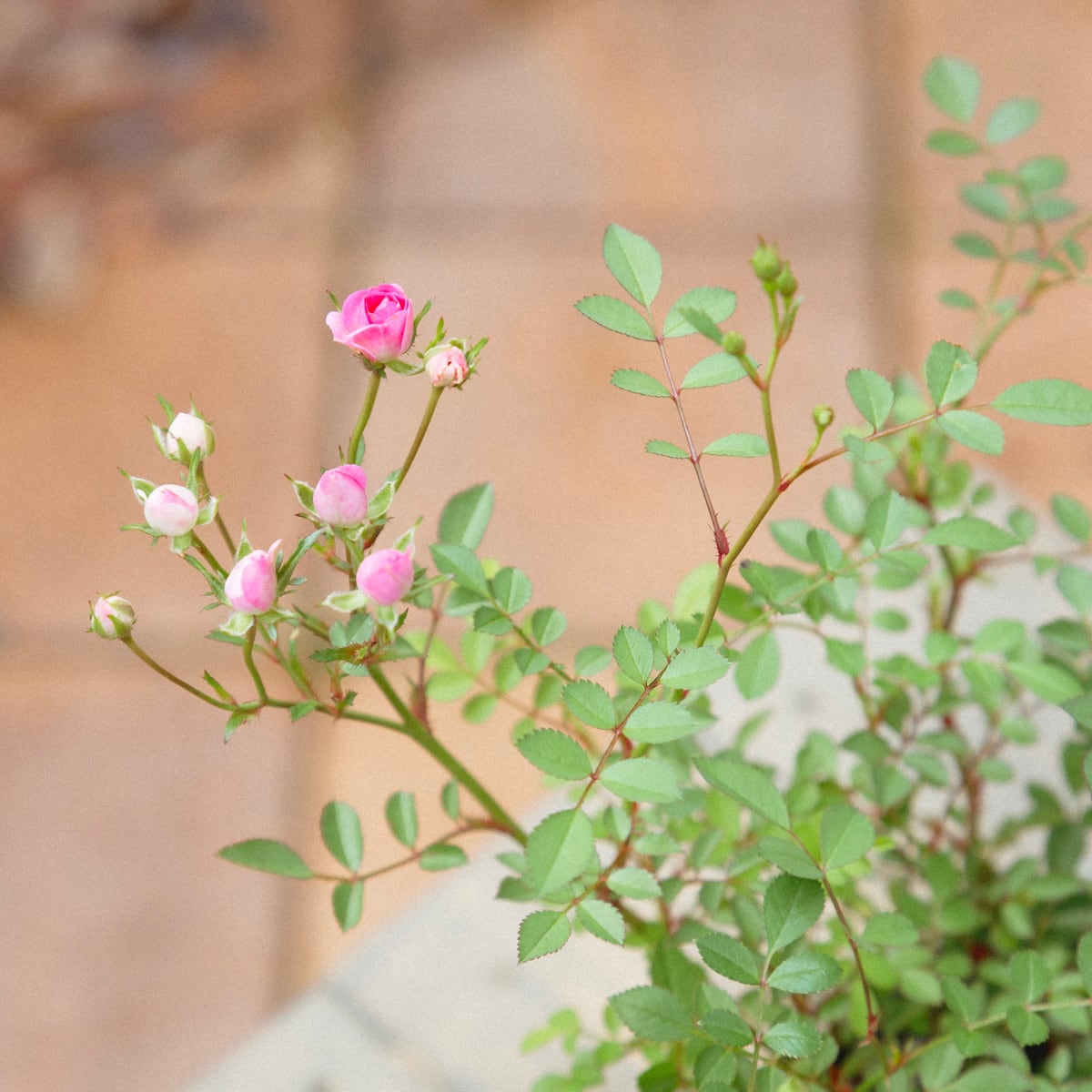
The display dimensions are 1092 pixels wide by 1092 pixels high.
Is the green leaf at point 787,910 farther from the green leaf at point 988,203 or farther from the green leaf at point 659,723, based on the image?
the green leaf at point 988,203

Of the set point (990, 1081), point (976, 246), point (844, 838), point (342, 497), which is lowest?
point (990, 1081)

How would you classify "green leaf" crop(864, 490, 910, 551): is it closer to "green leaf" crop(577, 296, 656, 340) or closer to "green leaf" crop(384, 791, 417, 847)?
"green leaf" crop(577, 296, 656, 340)

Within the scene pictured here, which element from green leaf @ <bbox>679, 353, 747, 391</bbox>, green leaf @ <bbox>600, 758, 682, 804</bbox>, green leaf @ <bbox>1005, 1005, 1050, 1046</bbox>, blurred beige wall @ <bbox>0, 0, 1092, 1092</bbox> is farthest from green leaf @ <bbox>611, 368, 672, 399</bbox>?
blurred beige wall @ <bbox>0, 0, 1092, 1092</bbox>

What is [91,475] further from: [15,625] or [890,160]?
[890,160]

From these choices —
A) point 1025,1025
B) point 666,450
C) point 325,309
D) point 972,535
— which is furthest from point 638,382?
point 325,309

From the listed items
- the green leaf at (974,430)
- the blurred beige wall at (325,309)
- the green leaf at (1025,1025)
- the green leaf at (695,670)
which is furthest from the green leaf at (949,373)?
the blurred beige wall at (325,309)

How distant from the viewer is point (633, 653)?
0.39 meters

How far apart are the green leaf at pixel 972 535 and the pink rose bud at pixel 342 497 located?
19cm

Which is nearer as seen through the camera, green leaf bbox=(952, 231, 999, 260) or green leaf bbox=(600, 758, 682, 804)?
green leaf bbox=(600, 758, 682, 804)

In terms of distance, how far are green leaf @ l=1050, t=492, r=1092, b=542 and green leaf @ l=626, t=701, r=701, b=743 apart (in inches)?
10.8

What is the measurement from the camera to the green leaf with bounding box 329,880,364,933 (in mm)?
455

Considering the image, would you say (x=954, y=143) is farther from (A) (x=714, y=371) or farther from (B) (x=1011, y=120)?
(A) (x=714, y=371)

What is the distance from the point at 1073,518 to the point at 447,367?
12.7 inches

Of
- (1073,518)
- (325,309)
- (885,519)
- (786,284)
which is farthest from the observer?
(325,309)
